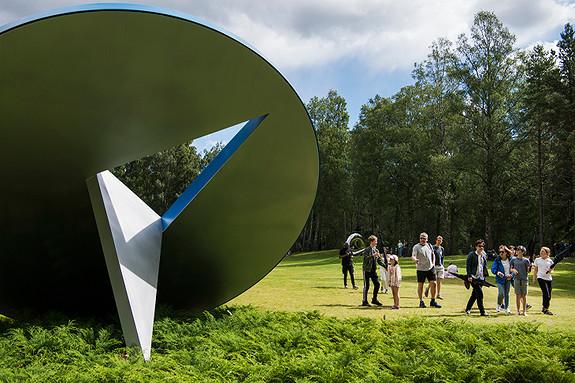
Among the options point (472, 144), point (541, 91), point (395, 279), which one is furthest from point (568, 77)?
point (395, 279)

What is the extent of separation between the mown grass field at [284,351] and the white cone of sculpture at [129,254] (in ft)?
1.35

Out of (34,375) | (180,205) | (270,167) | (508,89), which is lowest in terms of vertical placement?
(34,375)

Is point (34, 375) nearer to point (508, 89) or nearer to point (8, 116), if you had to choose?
point (8, 116)

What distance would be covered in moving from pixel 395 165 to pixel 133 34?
35697 millimetres

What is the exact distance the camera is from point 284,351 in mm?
5855

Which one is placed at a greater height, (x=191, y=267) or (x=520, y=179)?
(x=520, y=179)

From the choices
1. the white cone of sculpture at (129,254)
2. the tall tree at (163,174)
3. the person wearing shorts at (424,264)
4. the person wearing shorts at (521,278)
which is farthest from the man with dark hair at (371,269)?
the tall tree at (163,174)

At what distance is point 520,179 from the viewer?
125 feet

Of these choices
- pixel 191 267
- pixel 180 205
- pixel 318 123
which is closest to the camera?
pixel 180 205

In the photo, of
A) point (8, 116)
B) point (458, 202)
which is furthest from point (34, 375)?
point (458, 202)

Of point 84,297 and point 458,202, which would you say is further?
point 458,202

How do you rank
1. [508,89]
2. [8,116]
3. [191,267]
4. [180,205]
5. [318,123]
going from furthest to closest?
1. [318,123]
2. [508,89]
3. [191,267]
4. [180,205]
5. [8,116]

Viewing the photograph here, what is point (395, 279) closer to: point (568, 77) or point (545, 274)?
point (545, 274)

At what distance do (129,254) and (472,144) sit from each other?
3132 cm
